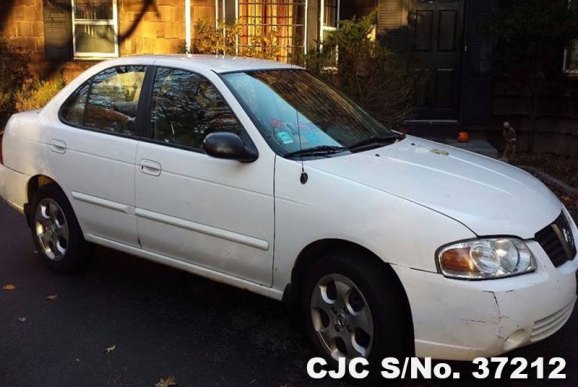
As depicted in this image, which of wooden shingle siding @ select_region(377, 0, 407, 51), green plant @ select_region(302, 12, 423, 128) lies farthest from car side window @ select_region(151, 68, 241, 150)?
wooden shingle siding @ select_region(377, 0, 407, 51)

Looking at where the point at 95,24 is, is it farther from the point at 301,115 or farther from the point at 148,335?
the point at 148,335

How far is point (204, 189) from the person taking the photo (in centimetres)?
402

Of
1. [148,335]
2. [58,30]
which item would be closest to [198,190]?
[148,335]

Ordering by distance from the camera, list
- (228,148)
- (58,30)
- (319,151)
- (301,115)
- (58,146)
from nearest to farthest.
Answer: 1. (228,148)
2. (319,151)
3. (301,115)
4. (58,146)
5. (58,30)

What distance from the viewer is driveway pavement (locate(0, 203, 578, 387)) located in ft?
11.9

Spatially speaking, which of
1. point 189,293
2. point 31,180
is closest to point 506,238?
point 189,293

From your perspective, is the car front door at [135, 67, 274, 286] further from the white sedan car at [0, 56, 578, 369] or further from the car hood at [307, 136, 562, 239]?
the car hood at [307, 136, 562, 239]

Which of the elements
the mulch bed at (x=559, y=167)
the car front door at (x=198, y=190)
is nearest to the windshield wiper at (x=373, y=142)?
the car front door at (x=198, y=190)

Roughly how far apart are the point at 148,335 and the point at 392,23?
7999 millimetres

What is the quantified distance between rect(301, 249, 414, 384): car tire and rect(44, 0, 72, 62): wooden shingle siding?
10.0 m

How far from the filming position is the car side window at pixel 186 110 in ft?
13.6

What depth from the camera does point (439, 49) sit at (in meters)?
10.8

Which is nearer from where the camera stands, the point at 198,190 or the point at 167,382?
the point at 167,382

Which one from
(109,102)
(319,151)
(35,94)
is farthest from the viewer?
(35,94)
